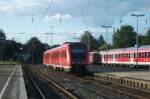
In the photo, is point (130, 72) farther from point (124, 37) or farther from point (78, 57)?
point (124, 37)

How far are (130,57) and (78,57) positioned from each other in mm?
27189

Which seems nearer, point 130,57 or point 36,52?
point 130,57

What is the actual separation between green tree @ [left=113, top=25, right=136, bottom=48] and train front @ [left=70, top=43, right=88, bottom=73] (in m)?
121

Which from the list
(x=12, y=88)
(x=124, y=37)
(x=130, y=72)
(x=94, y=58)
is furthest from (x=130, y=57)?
(x=124, y=37)

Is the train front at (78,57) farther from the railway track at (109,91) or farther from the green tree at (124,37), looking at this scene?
the green tree at (124,37)

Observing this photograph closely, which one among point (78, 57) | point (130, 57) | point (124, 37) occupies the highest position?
point (124, 37)

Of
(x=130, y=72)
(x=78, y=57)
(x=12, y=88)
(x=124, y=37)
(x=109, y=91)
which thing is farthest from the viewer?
(x=124, y=37)

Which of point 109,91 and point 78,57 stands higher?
point 78,57

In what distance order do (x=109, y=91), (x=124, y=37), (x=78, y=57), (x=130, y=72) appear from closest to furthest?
(x=109, y=91) < (x=78, y=57) < (x=130, y=72) < (x=124, y=37)

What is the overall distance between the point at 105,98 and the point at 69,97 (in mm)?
1763

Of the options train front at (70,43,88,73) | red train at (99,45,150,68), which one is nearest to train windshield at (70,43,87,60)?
train front at (70,43,88,73)

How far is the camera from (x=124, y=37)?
185 meters

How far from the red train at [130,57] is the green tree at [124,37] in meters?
78.7

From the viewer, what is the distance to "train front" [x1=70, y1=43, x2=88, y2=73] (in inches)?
1802
